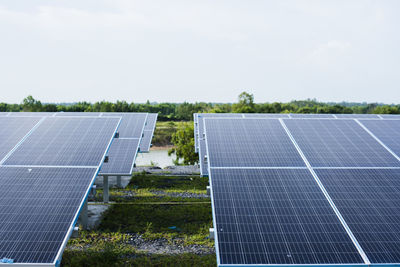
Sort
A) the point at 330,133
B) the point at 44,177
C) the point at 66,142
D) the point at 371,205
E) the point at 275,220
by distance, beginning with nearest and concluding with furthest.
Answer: the point at 275,220 → the point at 371,205 → the point at 44,177 → the point at 330,133 → the point at 66,142

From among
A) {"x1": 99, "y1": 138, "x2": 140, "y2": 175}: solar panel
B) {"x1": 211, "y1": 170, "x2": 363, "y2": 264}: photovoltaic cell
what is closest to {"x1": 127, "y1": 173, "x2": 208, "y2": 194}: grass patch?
{"x1": 99, "y1": 138, "x2": 140, "y2": 175}: solar panel

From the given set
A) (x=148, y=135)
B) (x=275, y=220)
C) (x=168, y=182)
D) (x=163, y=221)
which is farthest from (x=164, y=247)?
(x=148, y=135)

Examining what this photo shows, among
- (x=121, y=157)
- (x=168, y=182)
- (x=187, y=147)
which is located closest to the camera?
(x=121, y=157)

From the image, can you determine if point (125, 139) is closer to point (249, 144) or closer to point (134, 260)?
point (134, 260)

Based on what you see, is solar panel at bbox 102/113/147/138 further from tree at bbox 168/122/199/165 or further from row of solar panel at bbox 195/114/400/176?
row of solar panel at bbox 195/114/400/176

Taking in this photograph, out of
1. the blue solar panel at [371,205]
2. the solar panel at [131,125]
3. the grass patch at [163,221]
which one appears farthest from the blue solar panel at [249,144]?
the solar panel at [131,125]

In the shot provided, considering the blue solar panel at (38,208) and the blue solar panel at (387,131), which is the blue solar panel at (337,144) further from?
the blue solar panel at (38,208)
